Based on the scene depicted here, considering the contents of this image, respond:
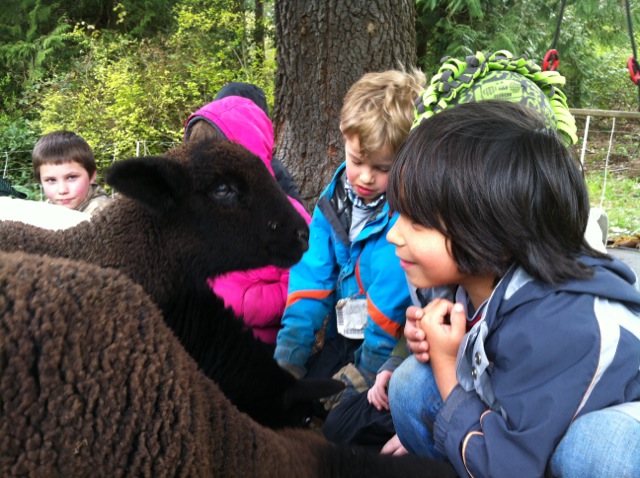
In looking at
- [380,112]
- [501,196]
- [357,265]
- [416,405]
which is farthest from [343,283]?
[501,196]

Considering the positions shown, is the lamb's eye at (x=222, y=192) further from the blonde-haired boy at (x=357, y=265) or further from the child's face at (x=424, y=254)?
the child's face at (x=424, y=254)

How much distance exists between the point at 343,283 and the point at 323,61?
2737 mm

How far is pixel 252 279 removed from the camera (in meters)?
4.06

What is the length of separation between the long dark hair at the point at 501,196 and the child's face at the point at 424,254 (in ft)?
0.10

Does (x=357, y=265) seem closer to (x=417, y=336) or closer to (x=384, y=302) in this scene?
(x=384, y=302)

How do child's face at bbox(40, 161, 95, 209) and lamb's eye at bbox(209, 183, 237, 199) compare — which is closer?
lamb's eye at bbox(209, 183, 237, 199)

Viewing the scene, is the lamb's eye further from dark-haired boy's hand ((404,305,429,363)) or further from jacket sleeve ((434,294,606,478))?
jacket sleeve ((434,294,606,478))

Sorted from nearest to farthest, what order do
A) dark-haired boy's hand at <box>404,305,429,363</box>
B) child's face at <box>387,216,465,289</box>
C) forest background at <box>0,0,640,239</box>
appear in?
child's face at <box>387,216,465,289</box>, dark-haired boy's hand at <box>404,305,429,363</box>, forest background at <box>0,0,640,239</box>

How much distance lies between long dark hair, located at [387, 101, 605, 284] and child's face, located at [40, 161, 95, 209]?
128 inches

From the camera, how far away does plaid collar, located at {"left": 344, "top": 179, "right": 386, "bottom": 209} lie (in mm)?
3383

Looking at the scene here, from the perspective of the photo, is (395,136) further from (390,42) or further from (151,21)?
(151,21)

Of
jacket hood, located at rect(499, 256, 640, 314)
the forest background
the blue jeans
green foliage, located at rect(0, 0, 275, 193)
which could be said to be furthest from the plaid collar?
green foliage, located at rect(0, 0, 275, 193)

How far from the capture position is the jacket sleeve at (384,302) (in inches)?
123

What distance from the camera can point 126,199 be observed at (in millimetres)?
3174
